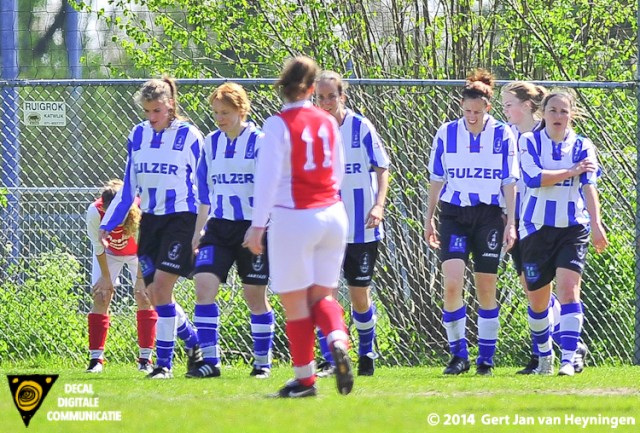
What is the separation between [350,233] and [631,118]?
322cm

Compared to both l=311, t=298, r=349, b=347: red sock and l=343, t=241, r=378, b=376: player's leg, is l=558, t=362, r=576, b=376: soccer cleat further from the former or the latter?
l=311, t=298, r=349, b=347: red sock

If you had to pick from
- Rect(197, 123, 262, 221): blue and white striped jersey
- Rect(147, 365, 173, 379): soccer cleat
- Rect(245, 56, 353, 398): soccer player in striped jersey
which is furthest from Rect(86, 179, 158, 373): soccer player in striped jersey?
Rect(245, 56, 353, 398): soccer player in striped jersey

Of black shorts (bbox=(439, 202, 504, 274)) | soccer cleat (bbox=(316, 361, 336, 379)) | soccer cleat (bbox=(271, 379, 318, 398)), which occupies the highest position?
black shorts (bbox=(439, 202, 504, 274))

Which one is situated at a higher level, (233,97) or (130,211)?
(233,97)

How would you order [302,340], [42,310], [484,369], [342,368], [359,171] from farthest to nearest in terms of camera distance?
1. [42,310]
2. [484,369]
3. [359,171]
4. [302,340]
5. [342,368]

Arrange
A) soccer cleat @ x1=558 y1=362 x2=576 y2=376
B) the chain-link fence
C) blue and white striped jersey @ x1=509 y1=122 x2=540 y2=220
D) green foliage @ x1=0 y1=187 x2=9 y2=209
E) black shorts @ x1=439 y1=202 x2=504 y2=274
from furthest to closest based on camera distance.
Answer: the chain-link fence → green foliage @ x1=0 y1=187 x2=9 y2=209 → blue and white striped jersey @ x1=509 y1=122 x2=540 y2=220 → black shorts @ x1=439 y1=202 x2=504 y2=274 → soccer cleat @ x1=558 y1=362 x2=576 y2=376

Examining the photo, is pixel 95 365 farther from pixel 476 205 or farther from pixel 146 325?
pixel 476 205

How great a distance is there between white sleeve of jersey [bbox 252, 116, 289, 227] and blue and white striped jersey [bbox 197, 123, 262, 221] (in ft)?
6.31

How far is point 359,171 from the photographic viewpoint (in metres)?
8.43

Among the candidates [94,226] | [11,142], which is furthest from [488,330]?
[11,142]

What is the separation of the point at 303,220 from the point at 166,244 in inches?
85.3

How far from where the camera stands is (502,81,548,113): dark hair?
29.5ft

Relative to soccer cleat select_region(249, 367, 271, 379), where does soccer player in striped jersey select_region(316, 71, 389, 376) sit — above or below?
above

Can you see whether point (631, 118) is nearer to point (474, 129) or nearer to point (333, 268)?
point (474, 129)
